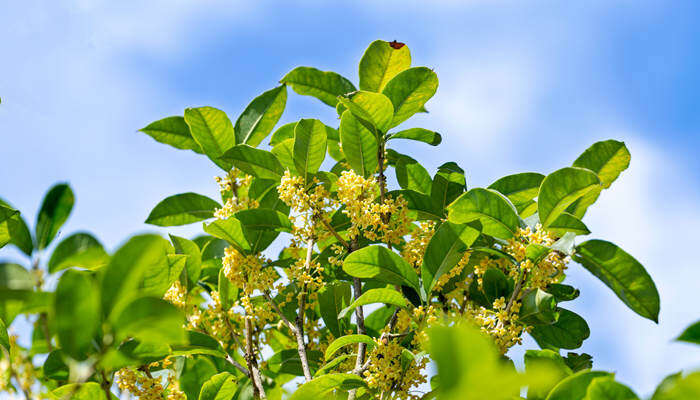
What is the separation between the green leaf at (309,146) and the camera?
2352mm

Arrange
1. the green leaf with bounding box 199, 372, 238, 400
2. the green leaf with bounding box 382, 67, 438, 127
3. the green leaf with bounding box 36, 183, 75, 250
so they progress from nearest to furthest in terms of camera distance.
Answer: the green leaf with bounding box 36, 183, 75, 250
the green leaf with bounding box 199, 372, 238, 400
the green leaf with bounding box 382, 67, 438, 127

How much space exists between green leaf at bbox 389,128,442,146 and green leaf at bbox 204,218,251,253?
2.57 feet

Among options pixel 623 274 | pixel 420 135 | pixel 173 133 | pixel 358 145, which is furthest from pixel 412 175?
pixel 173 133

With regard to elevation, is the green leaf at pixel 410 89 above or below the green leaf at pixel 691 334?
above

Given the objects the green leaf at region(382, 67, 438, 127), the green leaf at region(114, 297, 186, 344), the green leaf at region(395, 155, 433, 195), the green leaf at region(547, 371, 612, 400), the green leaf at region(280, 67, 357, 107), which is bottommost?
the green leaf at region(547, 371, 612, 400)

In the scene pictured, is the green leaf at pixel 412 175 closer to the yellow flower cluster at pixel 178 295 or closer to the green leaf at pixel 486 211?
the green leaf at pixel 486 211

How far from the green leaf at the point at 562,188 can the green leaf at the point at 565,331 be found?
1.96 feet

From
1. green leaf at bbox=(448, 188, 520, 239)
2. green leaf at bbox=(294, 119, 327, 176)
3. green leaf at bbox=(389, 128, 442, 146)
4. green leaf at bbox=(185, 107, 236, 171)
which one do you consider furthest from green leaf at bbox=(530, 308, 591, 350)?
green leaf at bbox=(185, 107, 236, 171)

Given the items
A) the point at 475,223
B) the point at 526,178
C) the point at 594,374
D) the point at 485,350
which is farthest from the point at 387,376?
the point at 485,350

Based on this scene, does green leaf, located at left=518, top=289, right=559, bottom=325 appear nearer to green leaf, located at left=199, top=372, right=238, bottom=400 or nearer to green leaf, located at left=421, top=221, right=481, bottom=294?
green leaf, located at left=421, top=221, right=481, bottom=294

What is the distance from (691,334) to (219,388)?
1.71 m

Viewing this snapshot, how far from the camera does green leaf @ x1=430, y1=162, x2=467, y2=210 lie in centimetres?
246

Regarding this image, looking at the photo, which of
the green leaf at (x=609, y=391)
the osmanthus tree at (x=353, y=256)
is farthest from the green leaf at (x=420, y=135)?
the green leaf at (x=609, y=391)

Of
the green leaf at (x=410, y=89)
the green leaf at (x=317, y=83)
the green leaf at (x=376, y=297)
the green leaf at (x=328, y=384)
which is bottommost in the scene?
the green leaf at (x=328, y=384)
